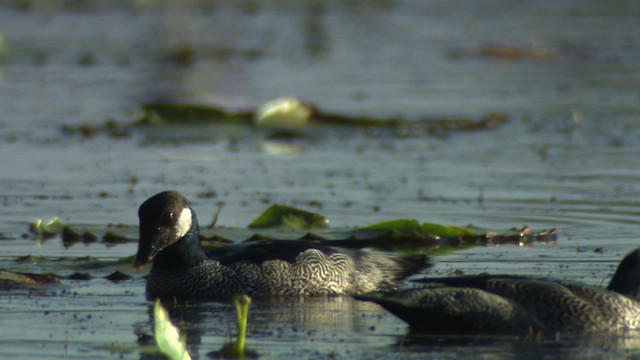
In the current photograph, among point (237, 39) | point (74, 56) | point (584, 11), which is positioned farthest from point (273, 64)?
point (584, 11)

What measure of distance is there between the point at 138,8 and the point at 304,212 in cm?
3150

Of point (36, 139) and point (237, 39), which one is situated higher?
point (237, 39)

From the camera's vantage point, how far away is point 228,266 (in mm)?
8922

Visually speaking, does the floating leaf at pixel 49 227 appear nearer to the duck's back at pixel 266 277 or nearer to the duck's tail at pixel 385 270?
the duck's back at pixel 266 277

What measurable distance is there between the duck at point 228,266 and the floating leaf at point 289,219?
130cm

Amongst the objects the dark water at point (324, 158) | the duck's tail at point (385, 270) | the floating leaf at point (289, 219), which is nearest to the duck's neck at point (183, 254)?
the dark water at point (324, 158)

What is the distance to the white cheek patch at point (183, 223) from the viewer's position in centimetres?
884

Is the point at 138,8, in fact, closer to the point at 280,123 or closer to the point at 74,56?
the point at 74,56

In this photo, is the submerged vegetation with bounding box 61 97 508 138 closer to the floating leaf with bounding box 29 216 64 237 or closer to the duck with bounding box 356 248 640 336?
the floating leaf with bounding box 29 216 64 237

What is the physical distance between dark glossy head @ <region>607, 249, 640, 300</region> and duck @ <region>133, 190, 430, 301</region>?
1.64 meters

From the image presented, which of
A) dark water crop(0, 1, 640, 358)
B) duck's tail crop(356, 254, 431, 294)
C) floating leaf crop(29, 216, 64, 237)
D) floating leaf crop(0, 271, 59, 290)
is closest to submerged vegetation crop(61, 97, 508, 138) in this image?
dark water crop(0, 1, 640, 358)

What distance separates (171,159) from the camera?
14758 millimetres

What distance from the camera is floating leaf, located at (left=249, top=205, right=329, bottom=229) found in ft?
34.0

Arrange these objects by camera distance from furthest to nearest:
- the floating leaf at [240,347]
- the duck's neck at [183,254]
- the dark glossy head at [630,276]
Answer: the duck's neck at [183,254]
the dark glossy head at [630,276]
the floating leaf at [240,347]
